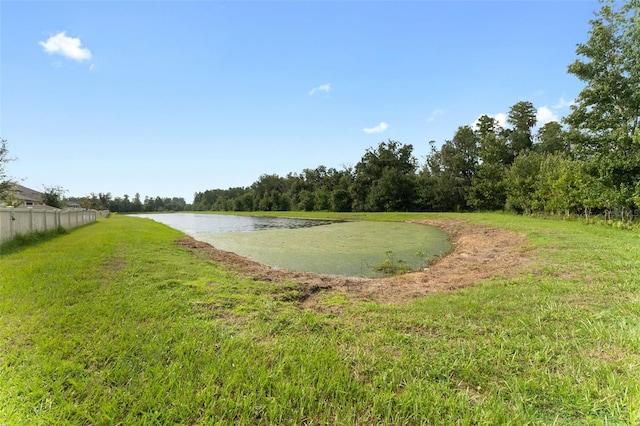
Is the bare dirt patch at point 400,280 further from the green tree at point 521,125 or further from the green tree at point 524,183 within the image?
the green tree at point 521,125

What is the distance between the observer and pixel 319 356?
232 centimetres

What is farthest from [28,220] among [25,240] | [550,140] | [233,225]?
[550,140]

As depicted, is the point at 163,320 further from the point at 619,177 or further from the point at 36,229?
the point at 619,177

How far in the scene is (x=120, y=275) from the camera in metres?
4.93

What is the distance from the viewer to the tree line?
12844 millimetres

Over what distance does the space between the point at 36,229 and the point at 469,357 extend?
12.7 m

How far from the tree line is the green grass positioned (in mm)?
11852

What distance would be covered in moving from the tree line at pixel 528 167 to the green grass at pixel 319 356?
11852 mm

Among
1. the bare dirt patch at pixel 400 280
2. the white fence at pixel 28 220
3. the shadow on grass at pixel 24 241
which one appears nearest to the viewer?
the bare dirt patch at pixel 400 280

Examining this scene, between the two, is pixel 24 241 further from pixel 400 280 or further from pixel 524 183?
pixel 524 183

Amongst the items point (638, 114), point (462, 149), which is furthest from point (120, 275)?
point (462, 149)

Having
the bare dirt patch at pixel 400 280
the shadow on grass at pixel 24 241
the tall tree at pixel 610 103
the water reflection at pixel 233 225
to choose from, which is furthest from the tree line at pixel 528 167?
the shadow on grass at pixel 24 241

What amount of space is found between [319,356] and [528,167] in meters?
27.3

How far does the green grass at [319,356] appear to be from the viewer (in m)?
1.73
